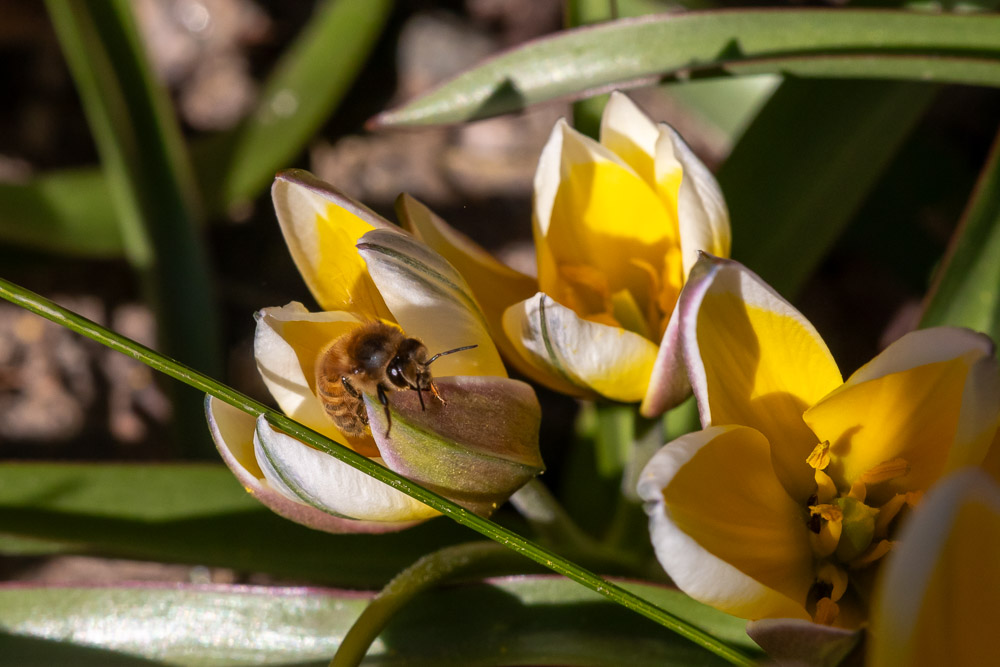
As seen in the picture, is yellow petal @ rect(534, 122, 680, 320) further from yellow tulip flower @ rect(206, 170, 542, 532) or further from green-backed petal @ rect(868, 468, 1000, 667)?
green-backed petal @ rect(868, 468, 1000, 667)

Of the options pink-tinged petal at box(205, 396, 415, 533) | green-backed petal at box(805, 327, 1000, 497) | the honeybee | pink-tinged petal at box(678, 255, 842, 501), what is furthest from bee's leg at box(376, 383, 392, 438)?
green-backed petal at box(805, 327, 1000, 497)

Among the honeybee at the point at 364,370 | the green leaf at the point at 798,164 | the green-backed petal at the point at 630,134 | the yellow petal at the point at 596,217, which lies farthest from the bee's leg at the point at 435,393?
the green leaf at the point at 798,164

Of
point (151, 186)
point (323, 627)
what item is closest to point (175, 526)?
point (323, 627)

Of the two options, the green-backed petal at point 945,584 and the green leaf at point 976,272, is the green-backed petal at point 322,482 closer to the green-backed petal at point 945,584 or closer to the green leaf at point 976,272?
the green-backed petal at point 945,584

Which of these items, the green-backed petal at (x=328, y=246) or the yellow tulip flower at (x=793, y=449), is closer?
the yellow tulip flower at (x=793, y=449)

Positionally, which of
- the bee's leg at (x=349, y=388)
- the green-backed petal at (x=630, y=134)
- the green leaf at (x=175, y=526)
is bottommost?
the green leaf at (x=175, y=526)

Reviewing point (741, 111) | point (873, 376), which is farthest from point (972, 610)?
point (741, 111)

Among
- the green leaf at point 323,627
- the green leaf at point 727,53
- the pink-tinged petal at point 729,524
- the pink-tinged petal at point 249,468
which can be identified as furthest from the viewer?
the green leaf at point 727,53
